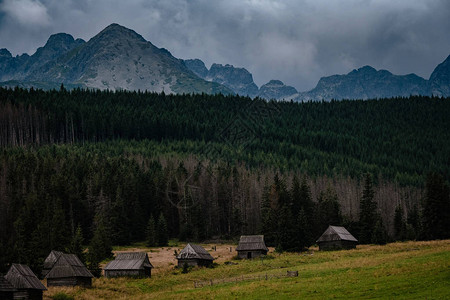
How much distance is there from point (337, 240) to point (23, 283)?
54038mm

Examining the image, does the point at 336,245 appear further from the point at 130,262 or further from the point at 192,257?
the point at 130,262

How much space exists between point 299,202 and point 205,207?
2387 cm

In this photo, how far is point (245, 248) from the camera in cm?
8850

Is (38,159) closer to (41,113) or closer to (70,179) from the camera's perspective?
(70,179)

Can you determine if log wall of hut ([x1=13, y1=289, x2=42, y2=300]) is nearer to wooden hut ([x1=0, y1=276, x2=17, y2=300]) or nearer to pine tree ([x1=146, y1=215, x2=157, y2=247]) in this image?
wooden hut ([x1=0, y1=276, x2=17, y2=300])

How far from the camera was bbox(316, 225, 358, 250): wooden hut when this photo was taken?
9088 centimetres

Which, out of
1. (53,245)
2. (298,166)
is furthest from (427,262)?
(298,166)

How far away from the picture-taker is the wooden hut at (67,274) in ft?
205

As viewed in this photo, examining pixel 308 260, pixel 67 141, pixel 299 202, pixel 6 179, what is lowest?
pixel 308 260

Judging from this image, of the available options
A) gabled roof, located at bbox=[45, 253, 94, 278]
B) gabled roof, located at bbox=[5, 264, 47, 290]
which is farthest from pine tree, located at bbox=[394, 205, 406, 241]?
gabled roof, located at bbox=[5, 264, 47, 290]

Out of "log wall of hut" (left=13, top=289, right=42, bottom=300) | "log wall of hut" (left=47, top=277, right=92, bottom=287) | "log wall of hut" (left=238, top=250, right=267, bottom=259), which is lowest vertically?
"log wall of hut" (left=238, top=250, right=267, bottom=259)

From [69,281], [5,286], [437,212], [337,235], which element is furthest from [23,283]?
[437,212]

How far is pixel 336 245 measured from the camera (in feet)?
300

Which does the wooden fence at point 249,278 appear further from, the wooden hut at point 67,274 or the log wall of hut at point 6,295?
the log wall of hut at point 6,295
